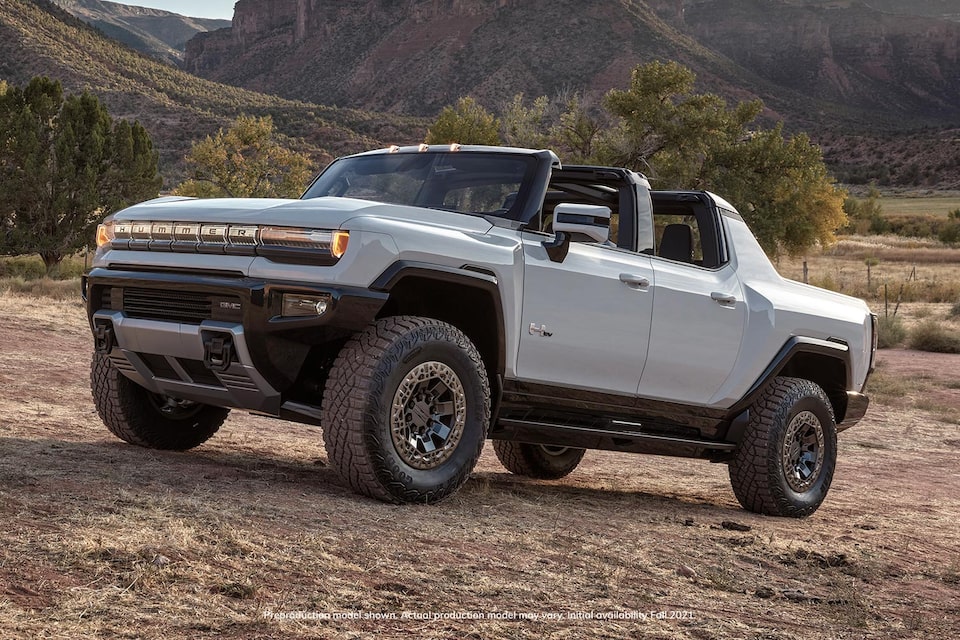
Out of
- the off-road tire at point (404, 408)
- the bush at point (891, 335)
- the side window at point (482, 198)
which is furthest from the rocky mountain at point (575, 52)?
the off-road tire at point (404, 408)

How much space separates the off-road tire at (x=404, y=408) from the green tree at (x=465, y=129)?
41.2 metres

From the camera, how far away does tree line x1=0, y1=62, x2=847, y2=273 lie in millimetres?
33031

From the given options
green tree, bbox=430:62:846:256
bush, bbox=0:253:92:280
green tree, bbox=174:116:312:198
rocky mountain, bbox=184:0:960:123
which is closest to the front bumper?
bush, bbox=0:253:92:280

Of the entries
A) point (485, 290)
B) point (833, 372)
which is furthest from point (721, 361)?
point (485, 290)

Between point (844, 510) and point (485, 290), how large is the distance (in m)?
3.97

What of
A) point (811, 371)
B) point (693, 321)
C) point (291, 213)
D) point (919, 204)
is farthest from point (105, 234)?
point (919, 204)

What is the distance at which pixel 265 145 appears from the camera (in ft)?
159

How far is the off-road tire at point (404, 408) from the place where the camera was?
512cm

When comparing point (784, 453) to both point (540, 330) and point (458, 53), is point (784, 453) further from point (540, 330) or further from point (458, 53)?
point (458, 53)

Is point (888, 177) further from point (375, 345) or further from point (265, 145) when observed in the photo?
point (375, 345)

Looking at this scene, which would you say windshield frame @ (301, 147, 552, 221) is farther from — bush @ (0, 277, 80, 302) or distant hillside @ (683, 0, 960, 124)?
distant hillside @ (683, 0, 960, 124)

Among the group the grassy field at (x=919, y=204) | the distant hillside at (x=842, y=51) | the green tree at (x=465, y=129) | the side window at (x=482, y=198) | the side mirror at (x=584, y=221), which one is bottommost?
the side mirror at (x=584, y=221)

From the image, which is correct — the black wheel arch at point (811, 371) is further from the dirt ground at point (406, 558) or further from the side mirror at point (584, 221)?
the side mirror at point (584, 221)

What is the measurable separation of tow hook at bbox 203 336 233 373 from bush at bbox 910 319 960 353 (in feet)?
76.1
